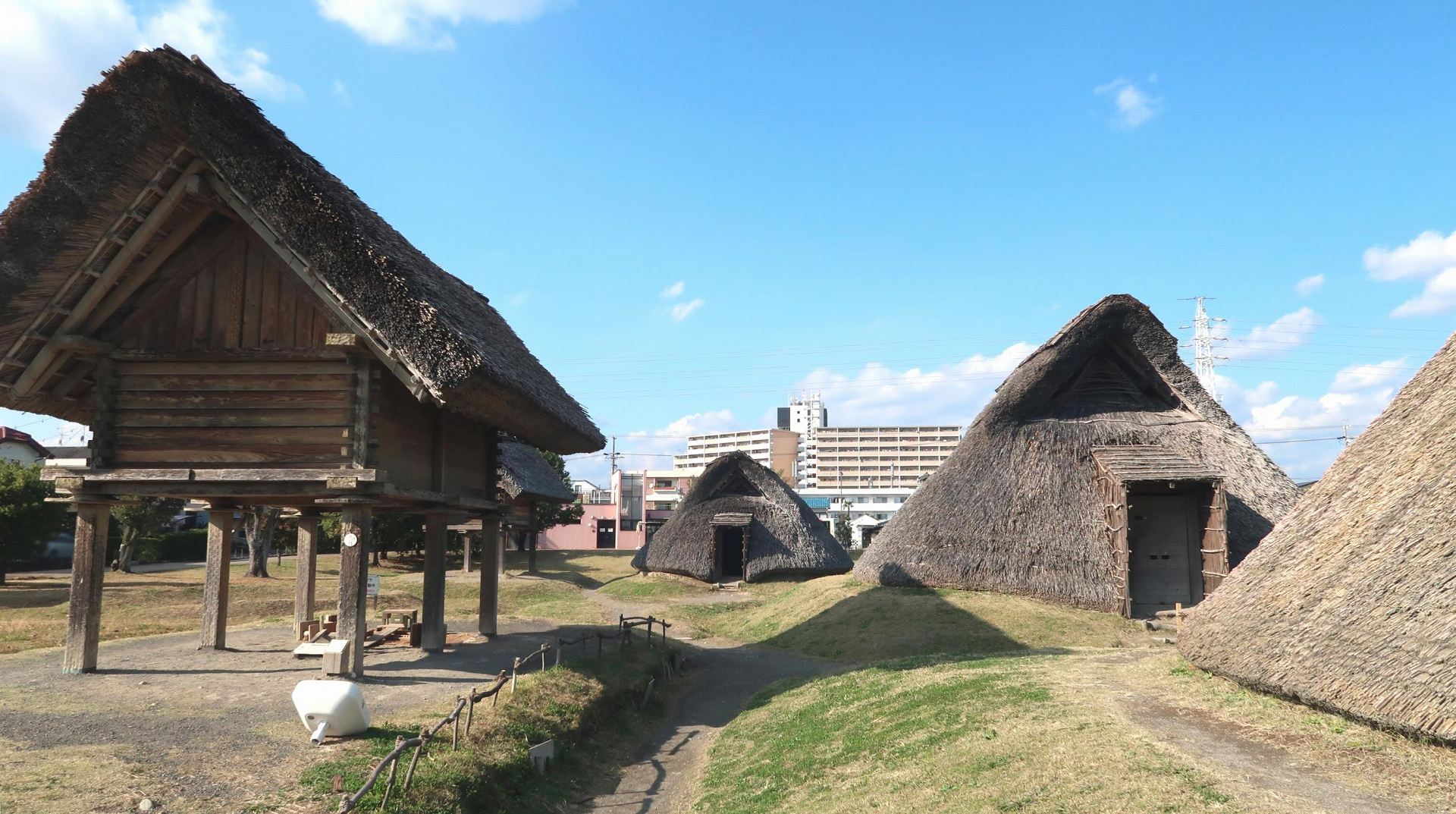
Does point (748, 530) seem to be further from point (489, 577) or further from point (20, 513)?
point (20, 513)

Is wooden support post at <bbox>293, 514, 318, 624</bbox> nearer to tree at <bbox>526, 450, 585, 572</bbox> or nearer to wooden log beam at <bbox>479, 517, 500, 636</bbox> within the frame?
wooden log beam at <bbox>479, 517, 500, 636</bbox>

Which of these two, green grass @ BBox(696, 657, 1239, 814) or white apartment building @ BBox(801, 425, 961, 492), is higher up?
white apartment building @ BBox(801, 425, 961, 492)

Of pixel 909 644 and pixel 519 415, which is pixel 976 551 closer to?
pixel 909 644

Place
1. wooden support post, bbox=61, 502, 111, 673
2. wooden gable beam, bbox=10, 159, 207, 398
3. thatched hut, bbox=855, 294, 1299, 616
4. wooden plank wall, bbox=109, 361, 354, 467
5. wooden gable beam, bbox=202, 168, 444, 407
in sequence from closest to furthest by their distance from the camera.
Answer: wooden gable beam, bbox=202, 168, 444, 407 → wooden gable beam, bbox=10, 159, 207, 398 → wooden support post, bbox=61, 502, 111, 673 → wooden plank wall, bbox=109, 361, 354, 467 → thatched hut, bbox=855, 294, 1299, 616

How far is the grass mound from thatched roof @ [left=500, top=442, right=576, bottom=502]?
13594mm

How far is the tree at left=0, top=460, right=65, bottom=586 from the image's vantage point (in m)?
26.1

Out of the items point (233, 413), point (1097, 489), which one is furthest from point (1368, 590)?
point (233, 413)

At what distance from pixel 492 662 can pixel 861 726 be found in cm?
621

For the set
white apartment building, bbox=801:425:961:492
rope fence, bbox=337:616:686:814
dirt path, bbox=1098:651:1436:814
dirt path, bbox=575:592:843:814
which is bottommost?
dirt path, bbox=575:592:843:814

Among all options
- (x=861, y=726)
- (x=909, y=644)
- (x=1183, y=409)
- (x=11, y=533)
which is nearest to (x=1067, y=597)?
(x=909, y=644)

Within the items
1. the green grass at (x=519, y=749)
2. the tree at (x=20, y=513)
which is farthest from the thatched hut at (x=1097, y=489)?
the tree at (x=20, y=513)

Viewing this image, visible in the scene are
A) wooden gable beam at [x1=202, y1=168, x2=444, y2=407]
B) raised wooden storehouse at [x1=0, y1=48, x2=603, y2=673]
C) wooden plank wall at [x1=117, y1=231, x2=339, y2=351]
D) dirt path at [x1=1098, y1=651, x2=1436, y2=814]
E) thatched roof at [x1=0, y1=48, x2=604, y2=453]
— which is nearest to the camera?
dirt path at [x1=1098, y1=651, x2=1436, y2=814]

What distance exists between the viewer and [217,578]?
14961 mm

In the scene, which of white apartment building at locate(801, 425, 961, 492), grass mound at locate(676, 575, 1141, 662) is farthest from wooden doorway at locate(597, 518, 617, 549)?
white apartment building at locate(801, 425, 961, 492)
